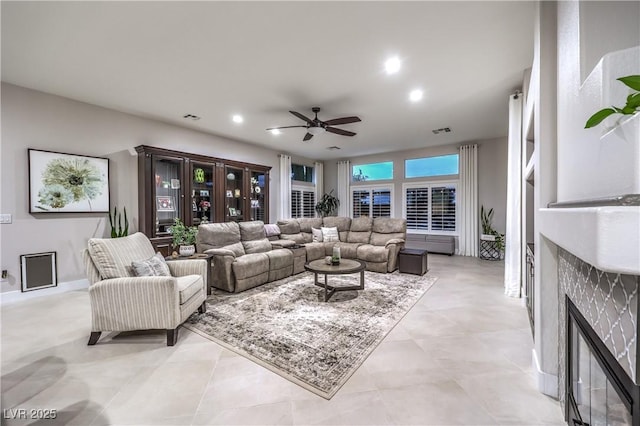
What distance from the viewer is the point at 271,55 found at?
2859mm

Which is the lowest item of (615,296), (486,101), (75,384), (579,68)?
(75,384)

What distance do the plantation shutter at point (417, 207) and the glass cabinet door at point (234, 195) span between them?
15.2 ft

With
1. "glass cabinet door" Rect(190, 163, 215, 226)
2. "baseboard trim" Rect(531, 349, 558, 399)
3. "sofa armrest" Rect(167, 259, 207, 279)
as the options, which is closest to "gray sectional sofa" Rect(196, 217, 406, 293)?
"sofa armrest" Rect(167, 259, 207, 279)

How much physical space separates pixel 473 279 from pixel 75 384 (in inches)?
202

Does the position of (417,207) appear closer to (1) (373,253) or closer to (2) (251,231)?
(1) (373,253)

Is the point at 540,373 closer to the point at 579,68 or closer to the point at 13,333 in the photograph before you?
the point at 579,68

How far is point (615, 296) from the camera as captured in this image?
0.82 m

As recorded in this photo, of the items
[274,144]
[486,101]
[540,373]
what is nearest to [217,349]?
[540,373]

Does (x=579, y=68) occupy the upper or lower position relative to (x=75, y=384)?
upper

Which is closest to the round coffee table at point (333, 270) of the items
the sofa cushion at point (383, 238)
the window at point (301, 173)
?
the sofa cushion at point (383, 238)

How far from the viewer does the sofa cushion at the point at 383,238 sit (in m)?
5.52

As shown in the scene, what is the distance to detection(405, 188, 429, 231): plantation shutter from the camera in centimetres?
754

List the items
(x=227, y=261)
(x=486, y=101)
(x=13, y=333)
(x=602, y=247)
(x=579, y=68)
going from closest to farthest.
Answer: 1. (x=602, y=247)
2. (x=579, y=68)
3. (x=13, y=333)
4. (x=227, y=261)
5. (x=486, y=101)

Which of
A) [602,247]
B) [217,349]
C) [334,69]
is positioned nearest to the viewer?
[602,247]
